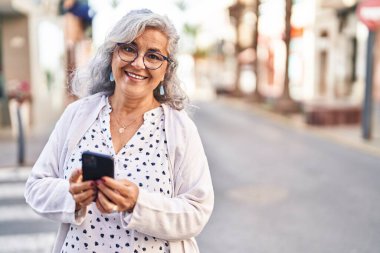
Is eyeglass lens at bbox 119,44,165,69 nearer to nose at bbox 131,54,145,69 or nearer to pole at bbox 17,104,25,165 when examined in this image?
nose at bbox 131,54,145,69

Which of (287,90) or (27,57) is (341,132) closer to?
(287,90)

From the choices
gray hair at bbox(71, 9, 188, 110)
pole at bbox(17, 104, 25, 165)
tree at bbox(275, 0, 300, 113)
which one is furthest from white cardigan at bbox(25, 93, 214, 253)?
tree at bbox(275, 0, 300, 113)

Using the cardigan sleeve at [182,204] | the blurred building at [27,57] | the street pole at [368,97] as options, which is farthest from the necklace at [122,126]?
the blurred building at [27,57]

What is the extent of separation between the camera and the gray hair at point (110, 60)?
195 cm

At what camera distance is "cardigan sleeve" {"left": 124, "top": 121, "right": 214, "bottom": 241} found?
181 centimetres

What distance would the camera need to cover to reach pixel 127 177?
1.93 metres

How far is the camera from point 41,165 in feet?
6.82

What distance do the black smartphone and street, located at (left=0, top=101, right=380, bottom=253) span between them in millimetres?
3779

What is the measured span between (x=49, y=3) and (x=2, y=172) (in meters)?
12.9

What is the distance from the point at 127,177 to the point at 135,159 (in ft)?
0.26

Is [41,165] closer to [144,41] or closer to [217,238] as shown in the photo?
[144,41]

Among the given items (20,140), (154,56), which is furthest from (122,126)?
(20,140)

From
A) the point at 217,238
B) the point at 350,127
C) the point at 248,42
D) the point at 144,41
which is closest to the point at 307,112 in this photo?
the point at 350,127

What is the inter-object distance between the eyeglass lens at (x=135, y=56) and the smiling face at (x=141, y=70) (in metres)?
0.01
